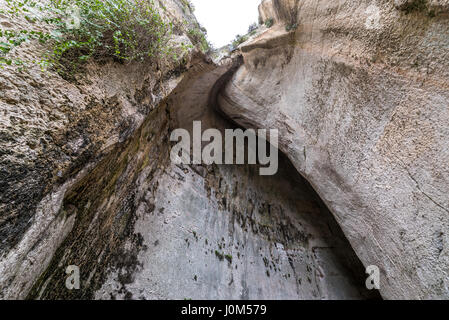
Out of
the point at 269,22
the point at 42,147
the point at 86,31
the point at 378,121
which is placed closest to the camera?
the point at 42,147

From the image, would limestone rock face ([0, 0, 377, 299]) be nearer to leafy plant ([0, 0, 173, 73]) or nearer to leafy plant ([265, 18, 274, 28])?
leafy plant ([0, 0, 173, 73])

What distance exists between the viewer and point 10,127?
1.50 m

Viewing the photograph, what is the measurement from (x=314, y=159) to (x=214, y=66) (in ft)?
11.5

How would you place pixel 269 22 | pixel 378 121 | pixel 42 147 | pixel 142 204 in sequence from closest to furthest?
1. pixel 42 147
2. pixel 378 121
3. pixel 142 204
4. pixel 269 22

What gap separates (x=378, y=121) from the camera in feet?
9.13

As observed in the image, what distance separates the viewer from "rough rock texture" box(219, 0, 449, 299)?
84.9 inches

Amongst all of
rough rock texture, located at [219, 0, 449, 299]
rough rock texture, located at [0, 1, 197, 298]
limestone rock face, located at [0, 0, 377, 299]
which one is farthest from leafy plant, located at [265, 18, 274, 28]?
rough rock texture, located at [0, 1, 197, 298]

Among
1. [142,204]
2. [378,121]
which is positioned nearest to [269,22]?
[378,121]

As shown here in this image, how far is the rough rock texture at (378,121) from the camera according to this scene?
216 centimetres

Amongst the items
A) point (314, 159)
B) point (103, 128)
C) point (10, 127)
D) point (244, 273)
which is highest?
point (10, 127)

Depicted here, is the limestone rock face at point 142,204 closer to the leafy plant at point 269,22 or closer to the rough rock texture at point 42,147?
the rough rock texture at point 42,147

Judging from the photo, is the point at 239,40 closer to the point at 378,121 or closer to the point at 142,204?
the point at 378,121
